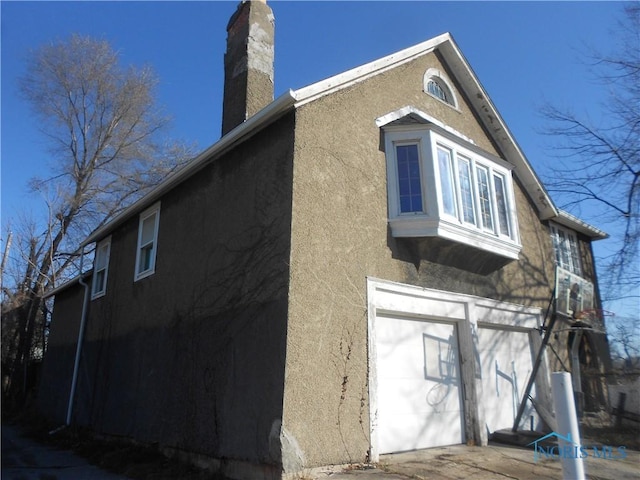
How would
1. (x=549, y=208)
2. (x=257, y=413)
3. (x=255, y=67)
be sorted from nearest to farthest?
(x=257, y=413), (x=255, y=67), (x=549, y=208)

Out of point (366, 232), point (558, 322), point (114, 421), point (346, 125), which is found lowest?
point (114, 421)

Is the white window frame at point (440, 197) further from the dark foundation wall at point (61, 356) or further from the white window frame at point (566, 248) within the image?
the dark foundation wall at point (61, 356)

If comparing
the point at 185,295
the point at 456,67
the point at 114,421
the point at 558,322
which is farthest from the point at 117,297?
the point at 558,322

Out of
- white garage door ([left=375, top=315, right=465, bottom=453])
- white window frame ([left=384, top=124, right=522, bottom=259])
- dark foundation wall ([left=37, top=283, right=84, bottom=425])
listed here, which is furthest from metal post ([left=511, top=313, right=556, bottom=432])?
dark foundation wall ([left=37, top=283, right=84, bottom=425])

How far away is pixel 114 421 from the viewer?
973 cm

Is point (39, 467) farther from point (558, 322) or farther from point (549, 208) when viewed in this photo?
point (549, 208)

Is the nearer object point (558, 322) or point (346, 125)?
point (346, 125)

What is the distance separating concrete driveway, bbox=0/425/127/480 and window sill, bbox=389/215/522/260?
222 inches


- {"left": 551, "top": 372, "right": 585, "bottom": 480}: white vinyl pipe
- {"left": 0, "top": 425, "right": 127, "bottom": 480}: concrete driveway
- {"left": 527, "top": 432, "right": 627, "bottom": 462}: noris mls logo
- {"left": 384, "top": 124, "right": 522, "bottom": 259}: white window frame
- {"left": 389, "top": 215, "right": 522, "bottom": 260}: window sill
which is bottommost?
{"left": 0, "top": 425, "right": 127, "bottom": 480}: concrete driveway

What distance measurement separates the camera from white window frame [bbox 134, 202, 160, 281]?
984 cm

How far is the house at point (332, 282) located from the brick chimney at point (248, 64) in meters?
0.04

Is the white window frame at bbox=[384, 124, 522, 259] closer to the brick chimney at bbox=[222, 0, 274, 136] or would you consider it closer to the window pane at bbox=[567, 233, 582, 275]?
the brick chimney at bbox=[222, 0, 274, 136]

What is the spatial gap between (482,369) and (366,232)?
3.60m

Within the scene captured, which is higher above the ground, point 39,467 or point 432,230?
point 432,230
